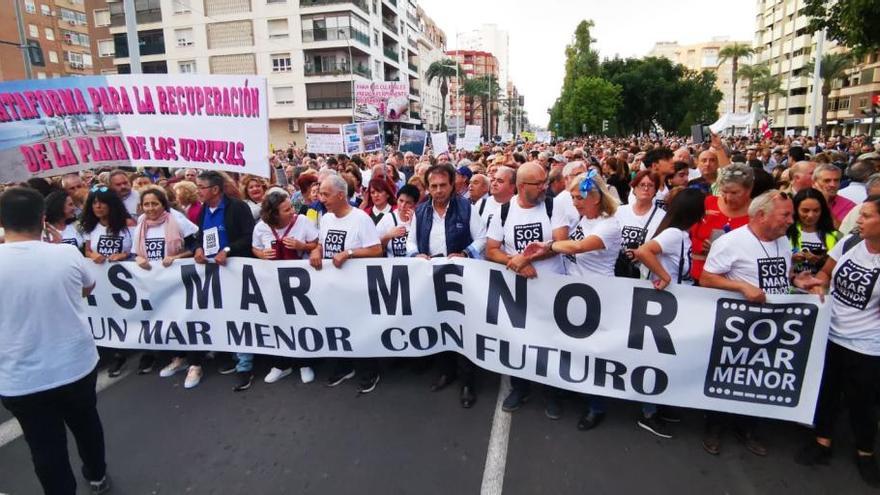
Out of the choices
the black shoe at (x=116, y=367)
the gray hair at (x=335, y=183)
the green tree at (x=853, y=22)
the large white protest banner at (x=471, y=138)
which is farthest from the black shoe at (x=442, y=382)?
the large white protest banner at (x=471, y=138)

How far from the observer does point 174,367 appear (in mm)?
4918

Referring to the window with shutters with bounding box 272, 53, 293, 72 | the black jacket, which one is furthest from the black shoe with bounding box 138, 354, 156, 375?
the window with shutters with bounding box 272, 53, 293, 72

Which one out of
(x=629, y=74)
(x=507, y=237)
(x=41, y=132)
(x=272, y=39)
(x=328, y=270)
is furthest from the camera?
(x=629, y=74)

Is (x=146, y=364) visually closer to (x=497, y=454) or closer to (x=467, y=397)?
(x=467, y=397)

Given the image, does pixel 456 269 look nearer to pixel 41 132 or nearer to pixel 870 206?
pixel 870 206

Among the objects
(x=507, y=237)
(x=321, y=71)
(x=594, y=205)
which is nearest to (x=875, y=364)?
(x=594, y=205)

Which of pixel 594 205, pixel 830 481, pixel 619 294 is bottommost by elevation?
pixel 830 481

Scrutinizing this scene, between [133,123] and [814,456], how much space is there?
20.8 feet

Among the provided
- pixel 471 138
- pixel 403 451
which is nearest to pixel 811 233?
pixel 403 451

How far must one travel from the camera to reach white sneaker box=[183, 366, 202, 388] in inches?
181

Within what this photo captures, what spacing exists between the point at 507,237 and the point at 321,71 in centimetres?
4383

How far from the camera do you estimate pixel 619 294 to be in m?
3.69

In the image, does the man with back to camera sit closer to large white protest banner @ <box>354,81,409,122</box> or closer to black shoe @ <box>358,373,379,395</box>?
black shoe @ <box>358,373,379,395</box>

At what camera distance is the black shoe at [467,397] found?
412cm
